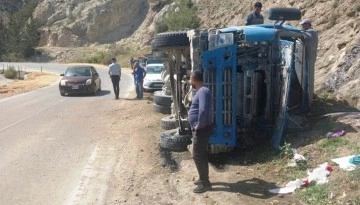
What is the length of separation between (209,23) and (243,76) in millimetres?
40543

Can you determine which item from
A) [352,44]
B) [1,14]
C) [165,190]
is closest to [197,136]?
[165,190]

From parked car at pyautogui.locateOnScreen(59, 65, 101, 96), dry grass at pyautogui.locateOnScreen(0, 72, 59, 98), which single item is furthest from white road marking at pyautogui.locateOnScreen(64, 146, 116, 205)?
dry grass at pyautogui.locateOnScreen(0, 72, 59, 98)

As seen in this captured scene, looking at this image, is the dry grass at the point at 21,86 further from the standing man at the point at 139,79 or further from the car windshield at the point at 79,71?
the standing man at the point at 139,79

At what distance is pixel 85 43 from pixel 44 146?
7283 cm

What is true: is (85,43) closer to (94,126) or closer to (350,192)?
(94,126)

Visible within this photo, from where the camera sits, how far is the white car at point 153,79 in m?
22.3

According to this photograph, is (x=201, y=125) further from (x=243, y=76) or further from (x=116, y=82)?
(x=116, y=82)

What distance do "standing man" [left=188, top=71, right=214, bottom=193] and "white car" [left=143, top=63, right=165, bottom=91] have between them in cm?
1483

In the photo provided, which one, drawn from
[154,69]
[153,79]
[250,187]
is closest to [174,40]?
[250,187]

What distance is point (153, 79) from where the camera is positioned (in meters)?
22.6

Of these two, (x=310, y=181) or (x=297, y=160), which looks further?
(x=297, y=160)

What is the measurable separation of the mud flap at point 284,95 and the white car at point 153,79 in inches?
514

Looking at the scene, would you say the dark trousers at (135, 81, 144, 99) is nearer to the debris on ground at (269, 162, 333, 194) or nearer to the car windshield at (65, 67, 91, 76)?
the car windshield at (65, 67, 91, 76)

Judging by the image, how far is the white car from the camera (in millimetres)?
22281
